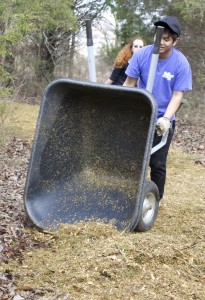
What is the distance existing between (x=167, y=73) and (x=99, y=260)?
197 cm

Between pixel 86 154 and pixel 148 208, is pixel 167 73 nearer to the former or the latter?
pixel 86 154


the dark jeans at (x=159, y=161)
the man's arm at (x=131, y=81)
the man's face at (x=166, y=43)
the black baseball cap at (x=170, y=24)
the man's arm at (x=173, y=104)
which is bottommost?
the dark jeans at (x=159, y=161)

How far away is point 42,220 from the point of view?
475cm

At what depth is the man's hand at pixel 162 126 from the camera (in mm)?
4637

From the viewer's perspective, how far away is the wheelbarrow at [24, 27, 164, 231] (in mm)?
4801

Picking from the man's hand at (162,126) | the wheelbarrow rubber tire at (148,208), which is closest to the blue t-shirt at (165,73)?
the man's hand at (162,126)

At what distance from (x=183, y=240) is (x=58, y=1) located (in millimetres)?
8268

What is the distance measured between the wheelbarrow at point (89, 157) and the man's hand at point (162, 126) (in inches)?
3.6

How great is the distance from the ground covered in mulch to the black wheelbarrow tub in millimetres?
292

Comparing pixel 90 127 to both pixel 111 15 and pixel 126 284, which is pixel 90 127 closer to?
pixel 126 284

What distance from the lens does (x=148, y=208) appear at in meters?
4.89

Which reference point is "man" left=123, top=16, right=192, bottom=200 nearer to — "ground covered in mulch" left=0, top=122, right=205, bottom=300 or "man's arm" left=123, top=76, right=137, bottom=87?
"man's arm" left=123, top=76, right=137, bottom=87

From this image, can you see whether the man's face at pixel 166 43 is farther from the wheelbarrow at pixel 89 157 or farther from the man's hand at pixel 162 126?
the man's hand at pixel 162 126

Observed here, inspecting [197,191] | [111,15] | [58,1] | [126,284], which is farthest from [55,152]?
[111,15]
